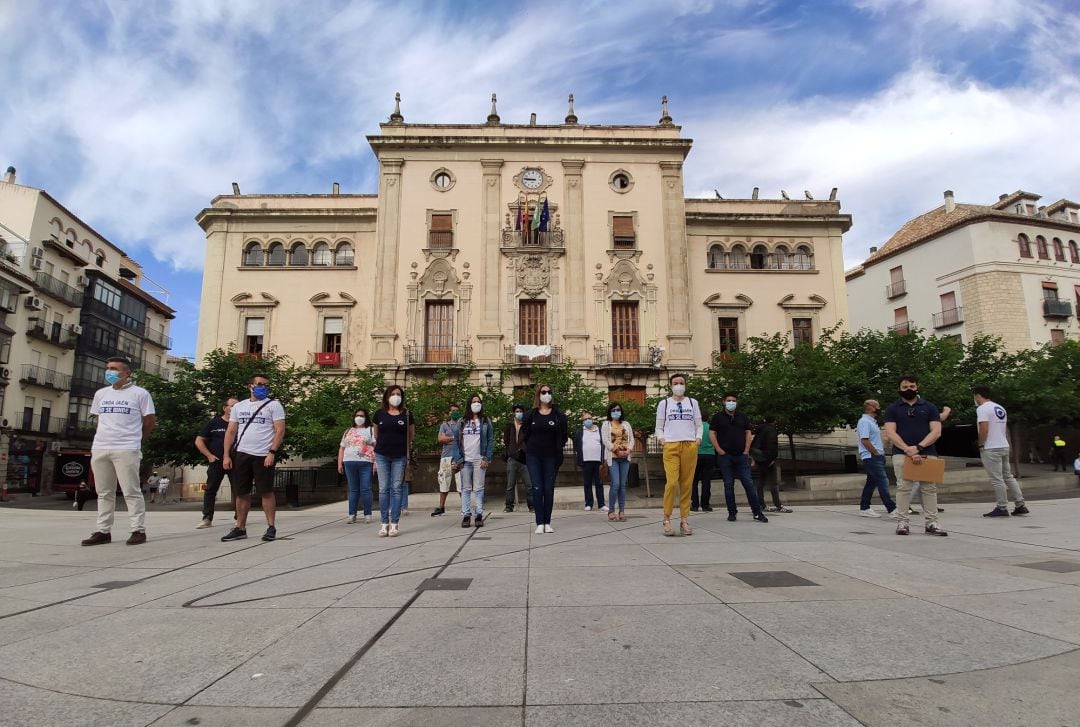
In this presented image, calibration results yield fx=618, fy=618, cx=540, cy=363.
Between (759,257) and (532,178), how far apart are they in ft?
39.7

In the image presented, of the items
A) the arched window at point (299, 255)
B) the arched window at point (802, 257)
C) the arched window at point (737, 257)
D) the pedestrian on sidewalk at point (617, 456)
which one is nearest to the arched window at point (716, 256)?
the arched window at point (737, 257)

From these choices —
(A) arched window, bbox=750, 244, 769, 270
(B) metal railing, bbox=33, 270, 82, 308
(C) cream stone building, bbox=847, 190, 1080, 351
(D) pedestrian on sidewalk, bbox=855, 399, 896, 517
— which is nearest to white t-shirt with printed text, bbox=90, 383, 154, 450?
(D) pedestrian on sidewalk, bbox=855, 399, 896, 517

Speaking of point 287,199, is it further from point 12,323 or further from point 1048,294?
point 1048,294

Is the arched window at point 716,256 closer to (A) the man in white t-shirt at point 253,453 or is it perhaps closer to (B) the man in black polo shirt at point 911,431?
(B) the man in black polo shirt at point 911,431

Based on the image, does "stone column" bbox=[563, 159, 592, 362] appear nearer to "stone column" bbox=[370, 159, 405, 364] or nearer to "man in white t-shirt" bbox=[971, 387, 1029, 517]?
"stone column" bbox=[370, 159, 405, 364]

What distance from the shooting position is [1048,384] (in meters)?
22.9

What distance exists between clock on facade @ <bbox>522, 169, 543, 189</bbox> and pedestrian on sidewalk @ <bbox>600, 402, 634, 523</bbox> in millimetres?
21355

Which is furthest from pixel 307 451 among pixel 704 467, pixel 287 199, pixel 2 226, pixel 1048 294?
pixel 1048 294

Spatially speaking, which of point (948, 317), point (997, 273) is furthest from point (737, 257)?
point (997, 273)

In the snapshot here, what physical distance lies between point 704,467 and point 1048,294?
3740cm

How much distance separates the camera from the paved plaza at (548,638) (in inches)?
89.0

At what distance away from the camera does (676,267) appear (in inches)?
1141

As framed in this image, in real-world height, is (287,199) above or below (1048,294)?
above

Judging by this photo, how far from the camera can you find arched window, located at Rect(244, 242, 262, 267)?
30.5 m
